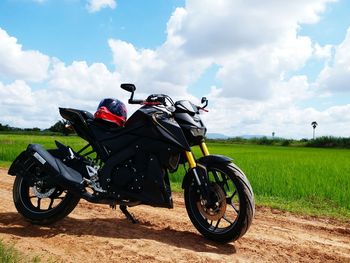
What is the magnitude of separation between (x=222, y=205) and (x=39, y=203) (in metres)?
2.40

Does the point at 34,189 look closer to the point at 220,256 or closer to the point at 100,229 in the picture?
the point at 100,229

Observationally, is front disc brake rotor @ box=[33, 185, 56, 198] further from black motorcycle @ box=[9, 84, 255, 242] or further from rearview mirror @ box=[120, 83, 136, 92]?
rearview mirror @ box=[120, 83, 136, 92]

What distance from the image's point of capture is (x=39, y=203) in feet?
16.8

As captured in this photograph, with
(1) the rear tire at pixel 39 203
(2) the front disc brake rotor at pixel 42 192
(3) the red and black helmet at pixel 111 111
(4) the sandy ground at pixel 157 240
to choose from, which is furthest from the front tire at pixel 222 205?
(2) the front disc brake rotor at pixel 42 192

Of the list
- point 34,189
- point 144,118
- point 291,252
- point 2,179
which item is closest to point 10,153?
point 2,179

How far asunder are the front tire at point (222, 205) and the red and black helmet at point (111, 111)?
1.22m

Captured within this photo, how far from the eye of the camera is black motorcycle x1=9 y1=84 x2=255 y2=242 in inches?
173

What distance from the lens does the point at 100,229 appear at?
4832 millimetres

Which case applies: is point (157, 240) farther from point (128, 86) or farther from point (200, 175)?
point (128, 86)

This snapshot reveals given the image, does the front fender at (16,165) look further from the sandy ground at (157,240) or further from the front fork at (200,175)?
the front fork at (200,175)

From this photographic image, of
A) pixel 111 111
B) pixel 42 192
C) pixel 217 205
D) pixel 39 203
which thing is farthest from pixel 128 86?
pixel 39 203

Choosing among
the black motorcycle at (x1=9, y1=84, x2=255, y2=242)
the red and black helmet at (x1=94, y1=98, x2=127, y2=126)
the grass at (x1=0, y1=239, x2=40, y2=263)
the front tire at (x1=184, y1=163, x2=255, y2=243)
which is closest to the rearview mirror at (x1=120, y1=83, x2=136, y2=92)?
the black motorcycle at (x1=9, y1=84, x2=255, y2=242)

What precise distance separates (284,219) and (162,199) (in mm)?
2561

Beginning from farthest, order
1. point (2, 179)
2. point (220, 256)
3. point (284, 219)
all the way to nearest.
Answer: point (2, 179) < point (284, 219) < point (220, 256)
